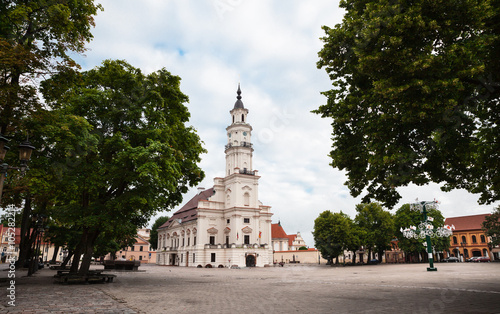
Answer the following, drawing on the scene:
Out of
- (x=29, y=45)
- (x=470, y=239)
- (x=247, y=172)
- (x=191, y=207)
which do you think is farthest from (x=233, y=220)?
(x=470, y=239)

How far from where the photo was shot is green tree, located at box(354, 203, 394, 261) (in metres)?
59.6

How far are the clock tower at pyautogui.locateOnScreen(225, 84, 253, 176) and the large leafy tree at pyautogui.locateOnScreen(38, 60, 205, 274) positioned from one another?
46065 millimetres

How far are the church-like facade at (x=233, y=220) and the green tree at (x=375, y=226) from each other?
18.8m

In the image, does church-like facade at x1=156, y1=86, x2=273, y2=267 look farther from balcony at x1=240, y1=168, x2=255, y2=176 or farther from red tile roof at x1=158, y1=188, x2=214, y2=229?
red tile roof at x1=158, y1=188, x2=214, y2=229

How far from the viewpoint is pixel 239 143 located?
225 ft

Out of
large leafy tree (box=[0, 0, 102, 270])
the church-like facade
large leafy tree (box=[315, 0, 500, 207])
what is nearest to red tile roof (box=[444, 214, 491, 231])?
the church-like facade

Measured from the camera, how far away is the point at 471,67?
28.7 feet

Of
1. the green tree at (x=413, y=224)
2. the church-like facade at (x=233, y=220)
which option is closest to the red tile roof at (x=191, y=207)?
the church-like facade at (x=233, y=220)

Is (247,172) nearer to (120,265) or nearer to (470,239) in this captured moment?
(120,265)

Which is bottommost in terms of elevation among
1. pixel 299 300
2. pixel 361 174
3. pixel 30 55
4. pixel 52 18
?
pixel 299 300

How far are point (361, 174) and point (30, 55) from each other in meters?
12.3

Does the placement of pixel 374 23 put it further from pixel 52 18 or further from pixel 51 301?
pixel 51 301

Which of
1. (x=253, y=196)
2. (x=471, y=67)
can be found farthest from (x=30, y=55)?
(x=253, y=196)

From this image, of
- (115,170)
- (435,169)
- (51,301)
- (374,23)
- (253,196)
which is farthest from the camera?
(253,196)
